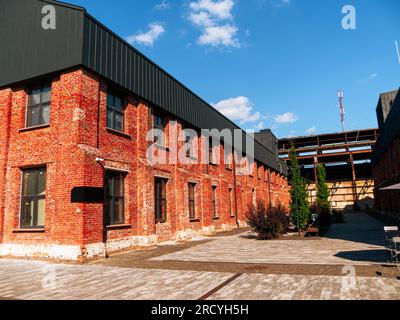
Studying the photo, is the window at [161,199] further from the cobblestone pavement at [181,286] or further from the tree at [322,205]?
the tree at [322,205]

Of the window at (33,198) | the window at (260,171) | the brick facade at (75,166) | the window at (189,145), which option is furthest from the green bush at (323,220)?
the window at (33,198)

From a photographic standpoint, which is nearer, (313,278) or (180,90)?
(313,278)

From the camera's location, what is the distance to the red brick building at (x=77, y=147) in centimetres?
1066

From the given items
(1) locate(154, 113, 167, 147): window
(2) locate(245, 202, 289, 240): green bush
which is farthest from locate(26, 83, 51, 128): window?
(2) locate(245, 202, 289, 240): green bush

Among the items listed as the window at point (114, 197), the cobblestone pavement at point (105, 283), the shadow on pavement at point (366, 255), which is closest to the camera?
the cobblestone pavement at point (105, 283)

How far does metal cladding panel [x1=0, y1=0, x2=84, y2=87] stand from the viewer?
11.2m

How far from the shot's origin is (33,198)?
11.7 meters

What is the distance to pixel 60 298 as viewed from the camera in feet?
19.2

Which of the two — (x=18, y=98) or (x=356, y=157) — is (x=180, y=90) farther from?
(x=356, y=157)

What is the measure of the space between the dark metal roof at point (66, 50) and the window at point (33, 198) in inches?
151

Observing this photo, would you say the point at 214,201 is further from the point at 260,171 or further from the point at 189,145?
the point at 260,171

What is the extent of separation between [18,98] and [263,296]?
40.0ft

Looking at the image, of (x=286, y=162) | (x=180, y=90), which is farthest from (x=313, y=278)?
(x=286, y=162)
